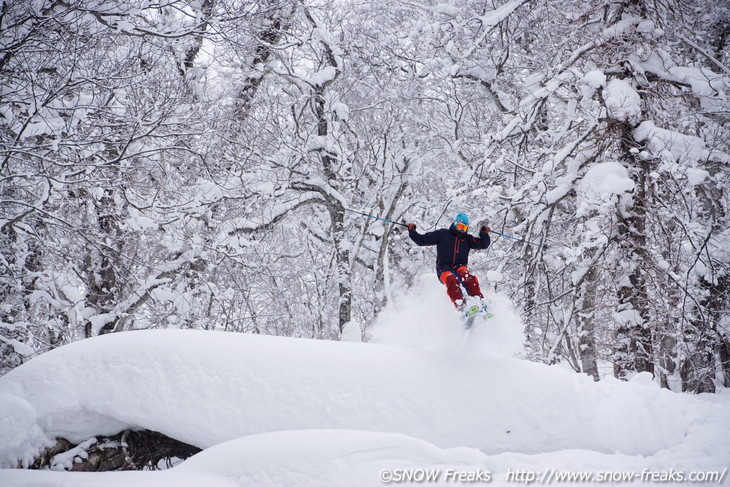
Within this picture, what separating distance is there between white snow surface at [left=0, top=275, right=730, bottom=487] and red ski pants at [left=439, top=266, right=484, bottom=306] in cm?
145

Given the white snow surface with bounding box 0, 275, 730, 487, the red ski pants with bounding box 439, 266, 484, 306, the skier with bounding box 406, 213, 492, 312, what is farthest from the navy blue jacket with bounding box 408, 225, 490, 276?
the white snow surface with bounding box 0, 275, 730, 487

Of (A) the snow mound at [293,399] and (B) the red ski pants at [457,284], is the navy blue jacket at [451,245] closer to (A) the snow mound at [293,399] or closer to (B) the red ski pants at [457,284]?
(B) the red ski pants at [457,284]

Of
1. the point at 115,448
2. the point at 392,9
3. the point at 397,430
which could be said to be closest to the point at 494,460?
the point at 397,430

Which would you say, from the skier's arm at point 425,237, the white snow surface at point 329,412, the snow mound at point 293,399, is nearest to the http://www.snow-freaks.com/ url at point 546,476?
the white snow surface at point 329,412

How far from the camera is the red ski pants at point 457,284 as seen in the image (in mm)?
6160

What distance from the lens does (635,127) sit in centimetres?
783

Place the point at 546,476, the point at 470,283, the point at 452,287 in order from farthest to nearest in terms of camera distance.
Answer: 1. the point at 470,283
2. the point at 452,287
3. the point at 546,476

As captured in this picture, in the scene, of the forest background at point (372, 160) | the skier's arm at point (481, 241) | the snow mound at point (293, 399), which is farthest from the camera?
the skier's arm at point (481, 241)

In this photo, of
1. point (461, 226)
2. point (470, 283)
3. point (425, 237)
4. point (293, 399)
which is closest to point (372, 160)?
point (425, 237)

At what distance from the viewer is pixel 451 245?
679 centimetres

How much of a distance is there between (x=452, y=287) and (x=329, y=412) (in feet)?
8.79

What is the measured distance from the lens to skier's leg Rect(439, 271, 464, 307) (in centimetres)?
612

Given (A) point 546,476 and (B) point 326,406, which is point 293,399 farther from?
(A) point 546,476

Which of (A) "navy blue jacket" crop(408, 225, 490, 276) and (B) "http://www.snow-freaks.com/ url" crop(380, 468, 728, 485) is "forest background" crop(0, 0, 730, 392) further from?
(B) "http://www.snow-freaks.com/ url" crop(380, 468, 728, 485)
